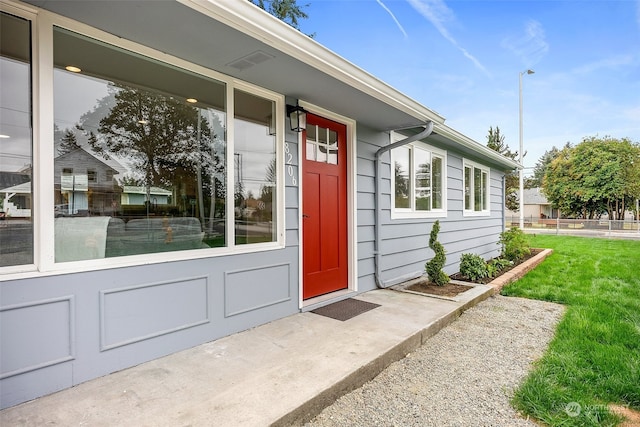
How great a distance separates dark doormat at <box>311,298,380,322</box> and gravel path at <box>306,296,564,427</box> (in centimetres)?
75

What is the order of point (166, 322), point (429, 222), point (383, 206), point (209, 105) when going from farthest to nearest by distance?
point (429, 222)
point (383, 206)
point (209, 105)
point (166, 322)

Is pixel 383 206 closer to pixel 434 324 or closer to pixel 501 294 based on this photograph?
pixel 434 324

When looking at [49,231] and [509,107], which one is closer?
[49,231]

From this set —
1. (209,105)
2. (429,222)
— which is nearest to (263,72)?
(209,105)

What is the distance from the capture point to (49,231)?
190 centimetres

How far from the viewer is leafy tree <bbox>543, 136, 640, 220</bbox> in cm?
2206

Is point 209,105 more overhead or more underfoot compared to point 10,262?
more overhead

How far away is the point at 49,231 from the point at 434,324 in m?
3.03

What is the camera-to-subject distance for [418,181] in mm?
5355

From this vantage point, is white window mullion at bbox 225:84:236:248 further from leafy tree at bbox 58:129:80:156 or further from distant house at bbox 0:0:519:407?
leafy tree at bbox 58:129:80:156

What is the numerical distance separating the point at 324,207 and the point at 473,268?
2848mm

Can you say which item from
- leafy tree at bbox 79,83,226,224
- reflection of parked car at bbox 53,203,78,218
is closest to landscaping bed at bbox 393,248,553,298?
leafy tree at bbox 79,83,226,224

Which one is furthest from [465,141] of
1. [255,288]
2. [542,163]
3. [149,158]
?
[542,163]

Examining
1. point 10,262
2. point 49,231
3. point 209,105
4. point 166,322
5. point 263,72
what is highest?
point 263,72
